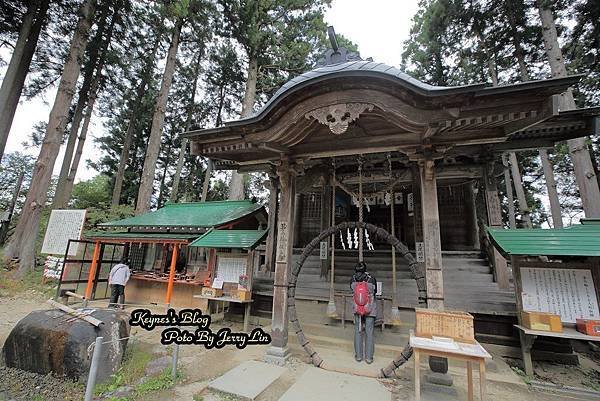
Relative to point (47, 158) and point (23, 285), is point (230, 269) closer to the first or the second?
point (23, 285)

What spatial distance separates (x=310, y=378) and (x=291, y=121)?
429cm

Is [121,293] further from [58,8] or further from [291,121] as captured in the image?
[58,8]

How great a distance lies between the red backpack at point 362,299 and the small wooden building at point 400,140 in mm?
1054

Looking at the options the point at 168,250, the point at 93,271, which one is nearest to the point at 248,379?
the point at 168,250

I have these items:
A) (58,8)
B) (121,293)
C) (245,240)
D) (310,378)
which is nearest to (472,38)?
(245,240)

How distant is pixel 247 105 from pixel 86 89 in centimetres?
1094

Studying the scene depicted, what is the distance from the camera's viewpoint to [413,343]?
133 inches

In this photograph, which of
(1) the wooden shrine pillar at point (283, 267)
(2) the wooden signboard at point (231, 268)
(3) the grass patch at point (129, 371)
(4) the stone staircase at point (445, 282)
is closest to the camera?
(3) the grass patch at point (129, 371)

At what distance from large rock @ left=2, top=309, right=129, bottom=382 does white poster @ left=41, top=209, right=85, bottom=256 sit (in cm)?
665

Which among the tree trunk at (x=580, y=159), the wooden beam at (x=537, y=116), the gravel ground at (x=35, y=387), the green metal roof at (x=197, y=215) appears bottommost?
the gravel ground at (x=35, y=387)

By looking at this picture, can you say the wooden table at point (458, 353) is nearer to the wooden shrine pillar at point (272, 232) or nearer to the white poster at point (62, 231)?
the wooden shrine pillar at point (272, 232)

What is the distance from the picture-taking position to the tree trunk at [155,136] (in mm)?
12930

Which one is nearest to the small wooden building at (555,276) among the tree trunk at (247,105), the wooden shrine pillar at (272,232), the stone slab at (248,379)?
the stone slab at (248,379)

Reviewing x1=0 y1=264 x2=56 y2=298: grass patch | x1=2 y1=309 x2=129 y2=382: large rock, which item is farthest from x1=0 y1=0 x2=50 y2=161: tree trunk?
x1=2 y1=309 x2=129 y2=382: large rock
